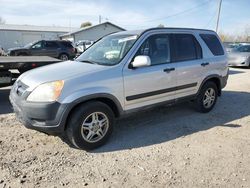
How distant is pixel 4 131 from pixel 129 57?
2767 millimetres

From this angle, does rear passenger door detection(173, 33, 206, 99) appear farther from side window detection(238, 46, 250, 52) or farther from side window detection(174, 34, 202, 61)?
side window detection(238, 46, 250, 52)

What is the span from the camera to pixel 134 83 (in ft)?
14.8

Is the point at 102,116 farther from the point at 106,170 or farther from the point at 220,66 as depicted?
the point at 220,66

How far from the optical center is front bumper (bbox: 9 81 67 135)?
379 cm

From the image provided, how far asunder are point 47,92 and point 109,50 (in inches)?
62.9

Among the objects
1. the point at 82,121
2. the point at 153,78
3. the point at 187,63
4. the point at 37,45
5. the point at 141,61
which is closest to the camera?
the point at 82,121

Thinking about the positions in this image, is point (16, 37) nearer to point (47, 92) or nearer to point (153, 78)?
point (153, 78)

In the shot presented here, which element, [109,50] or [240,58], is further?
[240,58]

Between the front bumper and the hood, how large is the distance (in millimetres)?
302

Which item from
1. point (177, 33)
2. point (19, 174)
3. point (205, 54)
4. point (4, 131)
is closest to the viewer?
point (19, 174)

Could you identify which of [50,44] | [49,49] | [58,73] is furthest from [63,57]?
[58,73]

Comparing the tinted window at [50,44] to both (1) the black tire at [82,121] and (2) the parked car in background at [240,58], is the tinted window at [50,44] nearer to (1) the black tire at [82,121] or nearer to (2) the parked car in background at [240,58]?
(2) the parked car in background at [240,58]

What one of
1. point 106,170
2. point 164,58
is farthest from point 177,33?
point 106,170

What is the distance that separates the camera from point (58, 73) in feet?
13.7
